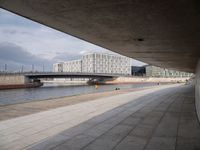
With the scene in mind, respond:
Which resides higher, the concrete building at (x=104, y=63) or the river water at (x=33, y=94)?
the concrete building at (x=104, y=63)

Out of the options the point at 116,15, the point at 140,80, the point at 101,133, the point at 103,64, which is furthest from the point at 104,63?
the point at 116,15

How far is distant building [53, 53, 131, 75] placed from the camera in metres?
129

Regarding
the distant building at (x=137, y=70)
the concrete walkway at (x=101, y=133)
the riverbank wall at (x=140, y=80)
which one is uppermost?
the distant building at (x=137, y=70)

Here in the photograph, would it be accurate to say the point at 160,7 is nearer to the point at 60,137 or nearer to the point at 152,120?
the point at 60,137

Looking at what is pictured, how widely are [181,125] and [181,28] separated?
4.30 metres

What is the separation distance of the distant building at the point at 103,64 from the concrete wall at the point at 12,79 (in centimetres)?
6416

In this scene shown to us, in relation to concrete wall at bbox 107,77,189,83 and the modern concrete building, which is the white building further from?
the modern concrete building

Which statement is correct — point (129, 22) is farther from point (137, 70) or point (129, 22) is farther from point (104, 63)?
point (137, 70)

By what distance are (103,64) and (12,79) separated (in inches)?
3024

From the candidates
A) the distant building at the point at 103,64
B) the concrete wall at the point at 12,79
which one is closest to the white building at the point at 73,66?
the distant building at the point at 103,64

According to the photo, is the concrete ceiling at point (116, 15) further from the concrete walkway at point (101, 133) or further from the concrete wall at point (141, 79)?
the concrete wall at point (141, 79)

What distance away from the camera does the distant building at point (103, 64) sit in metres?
129

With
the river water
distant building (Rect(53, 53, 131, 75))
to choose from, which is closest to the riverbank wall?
distant building (Rect(53, 53, 131, 75))

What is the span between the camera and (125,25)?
4.86 m
